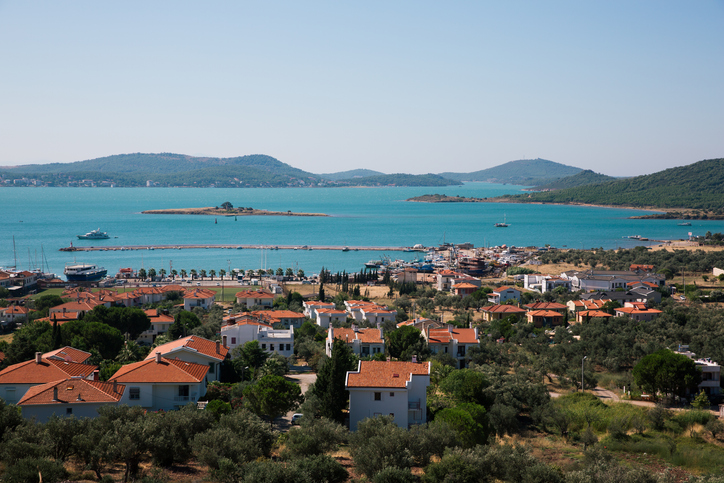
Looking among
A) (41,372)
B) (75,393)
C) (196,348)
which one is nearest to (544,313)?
(196,348)

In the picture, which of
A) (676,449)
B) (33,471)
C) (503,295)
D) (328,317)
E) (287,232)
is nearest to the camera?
(33,471)

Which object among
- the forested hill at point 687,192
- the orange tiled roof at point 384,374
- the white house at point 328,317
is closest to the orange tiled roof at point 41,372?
the orange tiled roof at point 384,374

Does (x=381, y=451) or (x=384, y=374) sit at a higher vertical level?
(x=381, y=451)

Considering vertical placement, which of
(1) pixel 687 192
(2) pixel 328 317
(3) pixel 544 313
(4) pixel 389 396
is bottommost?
(2) pixel 328 317

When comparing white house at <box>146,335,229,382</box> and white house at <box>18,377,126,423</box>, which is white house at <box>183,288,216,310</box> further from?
white house at <box>18,377,126,423</box>

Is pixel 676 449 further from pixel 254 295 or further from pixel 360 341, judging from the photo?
pixel 254 295

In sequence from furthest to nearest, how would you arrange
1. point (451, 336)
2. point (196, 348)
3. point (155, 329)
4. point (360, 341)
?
point (155, 329) < point (451, 336) < point (360, 341) < point (196, 348)

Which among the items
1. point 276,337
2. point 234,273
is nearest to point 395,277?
point 234,273

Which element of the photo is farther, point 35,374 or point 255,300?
point 255,300

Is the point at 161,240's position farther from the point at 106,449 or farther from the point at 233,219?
the point at 106,449
